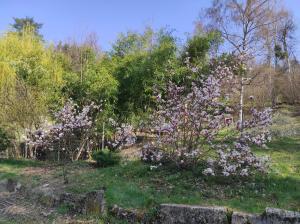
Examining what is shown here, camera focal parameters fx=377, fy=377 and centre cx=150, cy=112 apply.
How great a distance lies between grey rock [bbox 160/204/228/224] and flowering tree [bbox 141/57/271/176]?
117cm

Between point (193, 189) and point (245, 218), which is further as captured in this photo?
point (193, 189)

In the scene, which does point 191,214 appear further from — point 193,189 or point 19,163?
point 19,163

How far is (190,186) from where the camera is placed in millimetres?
6227

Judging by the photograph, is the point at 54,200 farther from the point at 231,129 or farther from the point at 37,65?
the point at 37,65

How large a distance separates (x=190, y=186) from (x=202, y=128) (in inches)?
46.1

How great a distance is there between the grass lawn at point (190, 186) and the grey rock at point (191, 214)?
280 mm

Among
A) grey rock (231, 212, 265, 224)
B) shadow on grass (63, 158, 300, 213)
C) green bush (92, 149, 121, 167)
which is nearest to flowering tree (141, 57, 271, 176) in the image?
shadow on grass (63, 158, 300, 213)

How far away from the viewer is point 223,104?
689 cm

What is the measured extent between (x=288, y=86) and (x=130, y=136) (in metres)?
14.7

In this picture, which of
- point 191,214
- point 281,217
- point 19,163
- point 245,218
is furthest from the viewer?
point 19,163

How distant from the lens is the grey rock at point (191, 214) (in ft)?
16.6

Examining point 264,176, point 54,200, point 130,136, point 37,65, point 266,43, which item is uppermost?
point 266,43

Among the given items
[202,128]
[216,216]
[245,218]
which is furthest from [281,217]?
[202,128]

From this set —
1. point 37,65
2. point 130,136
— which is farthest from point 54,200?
point 37,65
